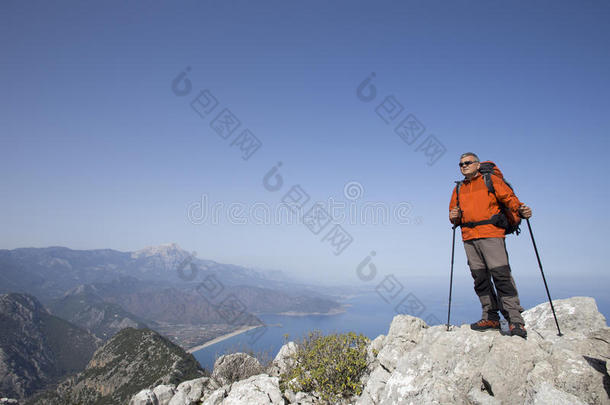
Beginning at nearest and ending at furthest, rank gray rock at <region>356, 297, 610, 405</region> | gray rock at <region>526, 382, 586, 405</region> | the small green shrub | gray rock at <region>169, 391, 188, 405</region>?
1. gray rock at <region>526, 382, 586, 405</region>
2. gray rock at <region>356, 297, 610, 405</region>
3. the small green shrub
4. gray rock at <region>169, 391, 188, 405</region>

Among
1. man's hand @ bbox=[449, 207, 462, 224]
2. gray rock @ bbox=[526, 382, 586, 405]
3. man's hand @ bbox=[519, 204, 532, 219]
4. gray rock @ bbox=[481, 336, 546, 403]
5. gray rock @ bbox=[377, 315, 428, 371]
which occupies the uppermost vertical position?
man's hand @ bbox=[449, 207, 462, 224]

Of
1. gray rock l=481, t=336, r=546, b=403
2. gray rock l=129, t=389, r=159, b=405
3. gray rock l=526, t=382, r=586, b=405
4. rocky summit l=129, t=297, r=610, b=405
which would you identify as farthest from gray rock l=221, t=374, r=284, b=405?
gray rock l=526, t=382, r=586, b=405

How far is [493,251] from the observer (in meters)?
5.12

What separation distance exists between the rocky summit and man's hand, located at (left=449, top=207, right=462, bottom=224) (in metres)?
1.94

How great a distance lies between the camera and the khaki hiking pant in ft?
16.4

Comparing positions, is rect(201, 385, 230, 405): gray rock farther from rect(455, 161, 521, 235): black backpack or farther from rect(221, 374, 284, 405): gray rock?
rect(455, 161, 521, 235): black backpack

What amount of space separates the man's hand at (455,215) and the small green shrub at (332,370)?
3.97 metres

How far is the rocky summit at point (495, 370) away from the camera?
12.6 ft

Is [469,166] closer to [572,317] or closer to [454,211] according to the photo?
[454,211]

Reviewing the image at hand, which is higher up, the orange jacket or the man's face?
the man's face

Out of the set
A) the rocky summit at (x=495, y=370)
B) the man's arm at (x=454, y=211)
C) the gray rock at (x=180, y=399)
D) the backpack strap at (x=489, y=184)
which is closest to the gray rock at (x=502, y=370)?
the rocky summit at (x=495, y=370)

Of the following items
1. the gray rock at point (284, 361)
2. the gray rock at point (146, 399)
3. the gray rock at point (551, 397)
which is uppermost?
the gray rock at point (146, 399)

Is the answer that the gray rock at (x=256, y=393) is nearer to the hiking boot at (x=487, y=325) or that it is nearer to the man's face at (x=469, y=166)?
the hiking boot at (x=487, y=325)

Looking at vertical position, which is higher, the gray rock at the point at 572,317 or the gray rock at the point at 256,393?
the gray rock at the point at 256,393
